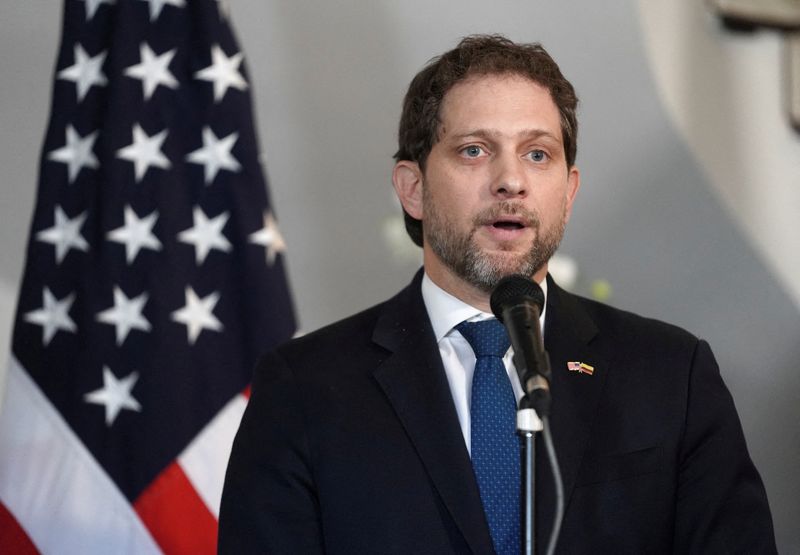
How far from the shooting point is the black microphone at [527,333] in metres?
1.39

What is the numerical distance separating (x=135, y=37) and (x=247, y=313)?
85 cm

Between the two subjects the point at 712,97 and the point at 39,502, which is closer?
the point at 39,502

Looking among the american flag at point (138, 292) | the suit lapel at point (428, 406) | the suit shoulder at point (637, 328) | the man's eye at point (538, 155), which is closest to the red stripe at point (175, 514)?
the american flag at point (138, 292)

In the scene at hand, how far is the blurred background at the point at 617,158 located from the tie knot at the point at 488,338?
1.58m

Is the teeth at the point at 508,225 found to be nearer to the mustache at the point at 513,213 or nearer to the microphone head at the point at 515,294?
the mustache at the point at 513,213

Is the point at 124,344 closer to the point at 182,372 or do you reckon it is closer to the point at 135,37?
the point at 182,372

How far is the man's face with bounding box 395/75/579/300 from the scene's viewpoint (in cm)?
208

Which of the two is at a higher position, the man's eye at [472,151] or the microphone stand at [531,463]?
the man's eye at [472,151]

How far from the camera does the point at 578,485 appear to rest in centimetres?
192

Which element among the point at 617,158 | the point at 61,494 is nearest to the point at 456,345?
the point at 61,494

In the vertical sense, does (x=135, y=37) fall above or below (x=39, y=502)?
above

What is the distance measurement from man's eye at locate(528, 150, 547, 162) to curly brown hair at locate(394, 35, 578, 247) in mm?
151

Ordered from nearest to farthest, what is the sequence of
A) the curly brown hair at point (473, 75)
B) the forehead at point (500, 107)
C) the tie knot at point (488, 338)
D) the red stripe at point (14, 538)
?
the tie knot at point (488, 338) → the forehead at point (500, 107) → the curly brown hair at point (473, 75) → the red stripe at point (14, 538)

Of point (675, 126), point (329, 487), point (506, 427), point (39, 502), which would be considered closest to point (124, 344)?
point (39, 502)
